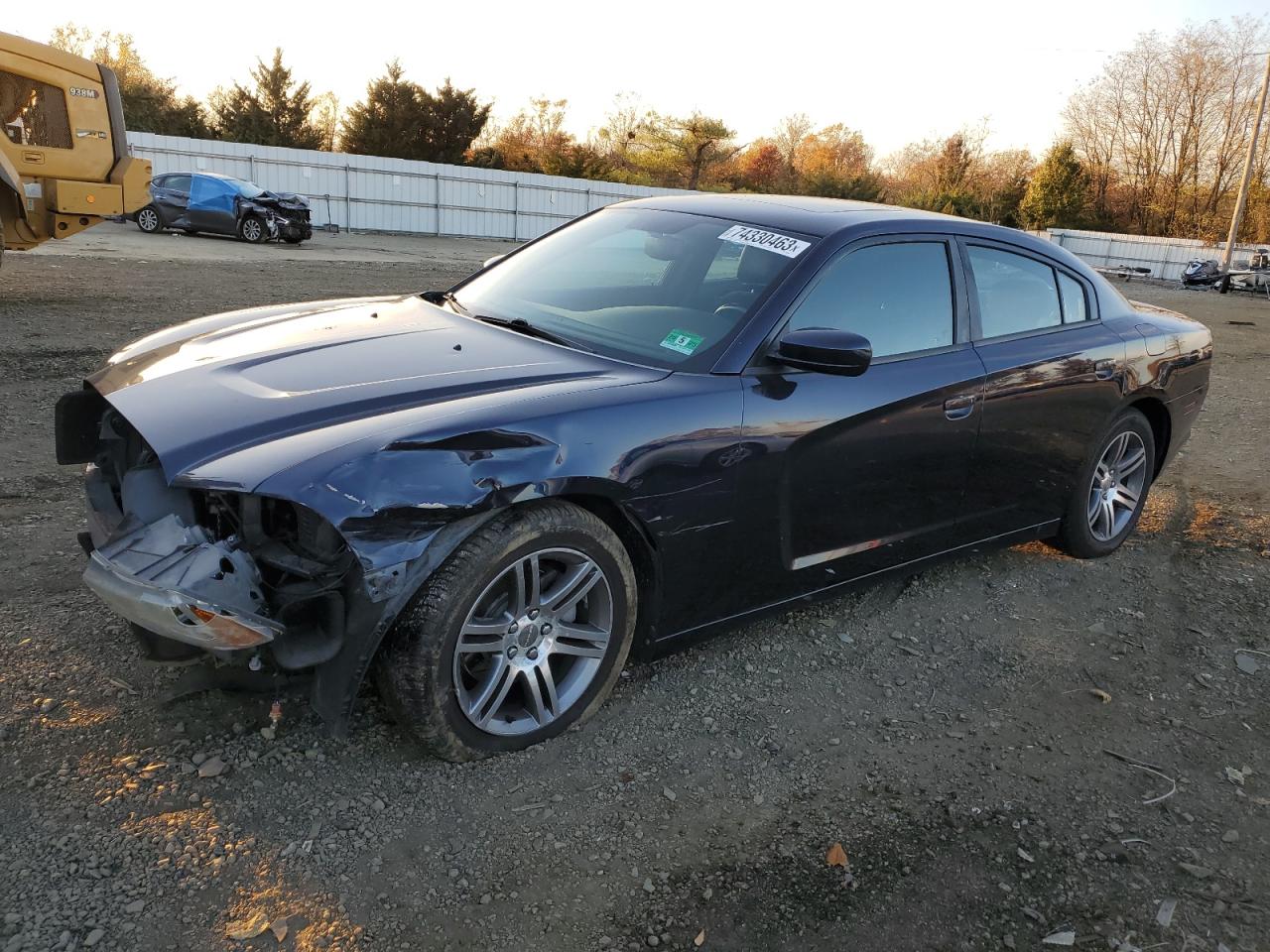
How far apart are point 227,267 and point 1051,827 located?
1426 centimetres

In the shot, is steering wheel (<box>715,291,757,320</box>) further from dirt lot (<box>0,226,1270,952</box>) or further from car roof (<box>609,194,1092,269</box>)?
dirt lot (<box>0,226,1270,952</box>)

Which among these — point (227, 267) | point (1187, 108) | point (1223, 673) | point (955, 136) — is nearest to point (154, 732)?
point (1223, 673)

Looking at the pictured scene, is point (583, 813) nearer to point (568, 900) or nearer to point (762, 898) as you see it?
point (568, 900)

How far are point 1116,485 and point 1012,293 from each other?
4.48 feet

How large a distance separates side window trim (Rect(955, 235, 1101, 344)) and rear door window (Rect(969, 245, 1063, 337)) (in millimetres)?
13

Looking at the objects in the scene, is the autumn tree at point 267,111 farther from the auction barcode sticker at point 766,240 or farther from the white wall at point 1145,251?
the auction barcode sticker at point 766,240

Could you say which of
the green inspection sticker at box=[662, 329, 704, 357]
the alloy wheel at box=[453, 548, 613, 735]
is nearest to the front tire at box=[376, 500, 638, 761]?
the alloy wheel at box=[453, 548, 613, 735]

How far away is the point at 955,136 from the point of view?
52.0 m

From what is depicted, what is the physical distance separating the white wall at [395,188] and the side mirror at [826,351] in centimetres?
2526

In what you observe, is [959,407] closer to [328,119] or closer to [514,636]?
[514,636]

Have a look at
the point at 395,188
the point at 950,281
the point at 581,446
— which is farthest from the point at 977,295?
the point at 395,188

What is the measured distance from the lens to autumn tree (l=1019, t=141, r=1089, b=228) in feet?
150

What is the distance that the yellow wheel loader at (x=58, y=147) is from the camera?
10.2 meters

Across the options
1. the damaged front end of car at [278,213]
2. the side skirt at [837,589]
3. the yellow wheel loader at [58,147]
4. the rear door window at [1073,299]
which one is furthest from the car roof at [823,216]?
the damaged front end of car at [278,213]
